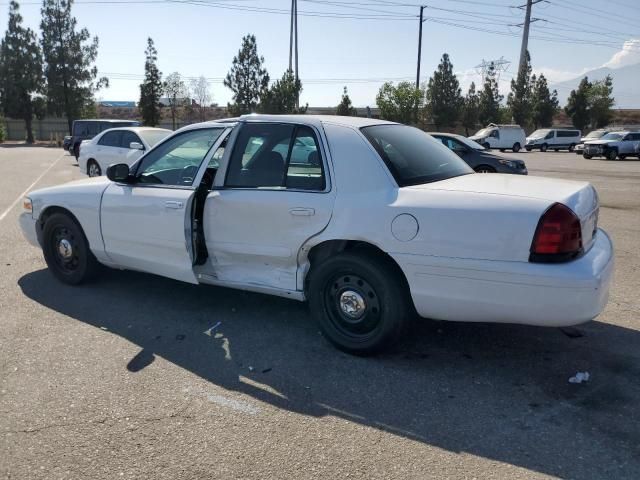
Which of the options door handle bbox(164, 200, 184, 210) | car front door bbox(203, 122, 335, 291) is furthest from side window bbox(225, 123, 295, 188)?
door handle bbox(164, 200, 184, 210)

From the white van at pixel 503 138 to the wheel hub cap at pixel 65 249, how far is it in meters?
40.4

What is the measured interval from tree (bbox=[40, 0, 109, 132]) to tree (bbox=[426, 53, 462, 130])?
33989 mm

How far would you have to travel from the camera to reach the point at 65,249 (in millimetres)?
5578

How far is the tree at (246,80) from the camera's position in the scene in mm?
44416

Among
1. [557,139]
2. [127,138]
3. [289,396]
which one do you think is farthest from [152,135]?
[557,139]

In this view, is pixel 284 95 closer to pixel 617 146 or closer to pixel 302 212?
pixel 617 146

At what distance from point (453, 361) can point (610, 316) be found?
5.80ft

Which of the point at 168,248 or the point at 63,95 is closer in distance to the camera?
the point at 168,248

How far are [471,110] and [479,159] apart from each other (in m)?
50.2

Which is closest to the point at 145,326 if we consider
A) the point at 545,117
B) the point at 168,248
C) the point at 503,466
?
the point at 168,248

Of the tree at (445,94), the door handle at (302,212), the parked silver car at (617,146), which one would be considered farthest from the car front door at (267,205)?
the tree at (445,94)

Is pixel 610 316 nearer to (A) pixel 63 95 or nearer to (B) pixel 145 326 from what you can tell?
(B) pixel 145 326

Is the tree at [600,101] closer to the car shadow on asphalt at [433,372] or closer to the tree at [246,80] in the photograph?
the tree at [246,80]

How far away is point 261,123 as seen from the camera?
4.57m
